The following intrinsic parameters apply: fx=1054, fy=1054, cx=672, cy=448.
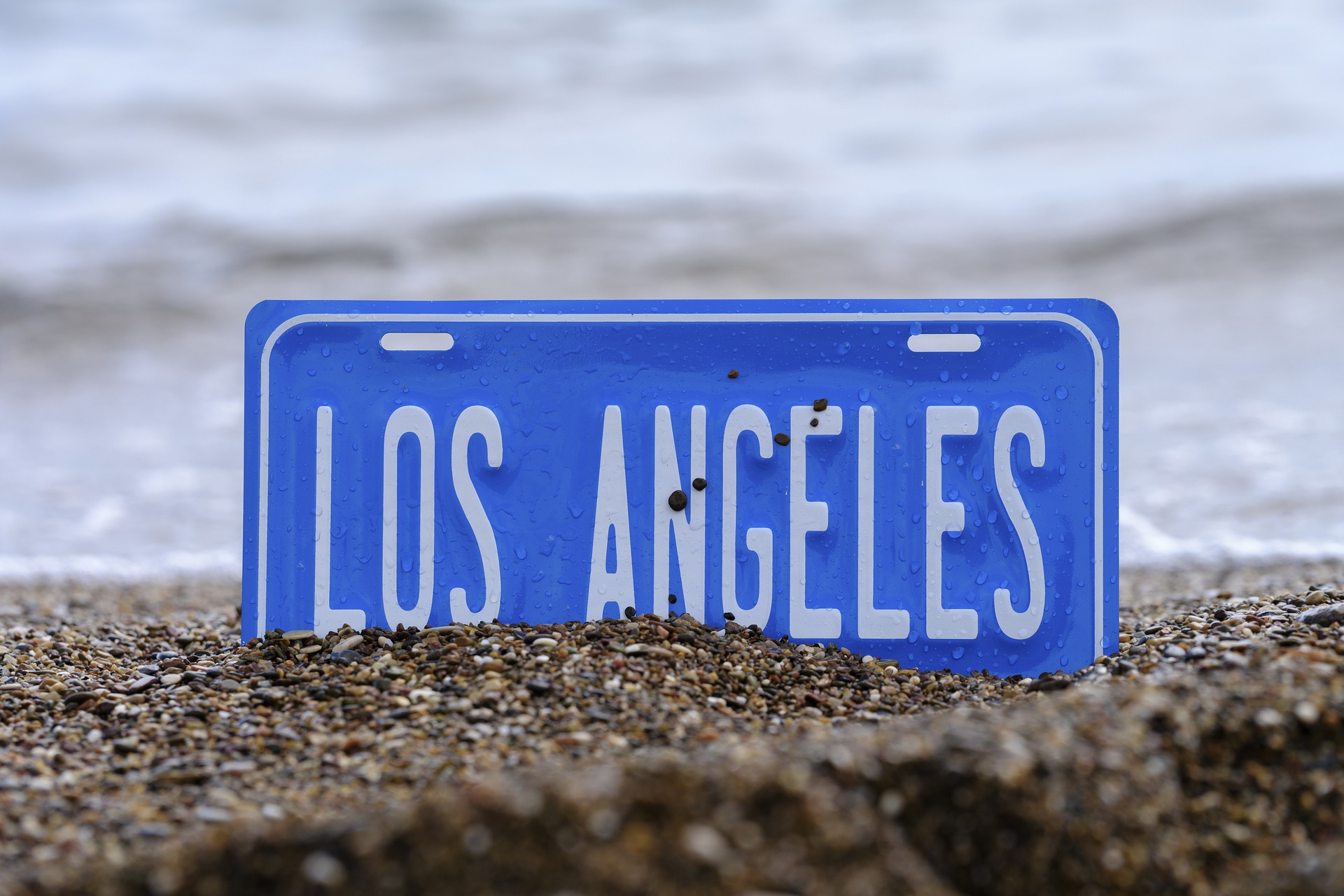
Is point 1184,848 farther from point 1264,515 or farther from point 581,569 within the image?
point 1264,515

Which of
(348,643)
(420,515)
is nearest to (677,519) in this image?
(420,515)

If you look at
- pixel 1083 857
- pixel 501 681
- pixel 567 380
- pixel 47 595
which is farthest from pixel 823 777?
pixel 47 595

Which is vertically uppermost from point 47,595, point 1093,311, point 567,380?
point 1093,311

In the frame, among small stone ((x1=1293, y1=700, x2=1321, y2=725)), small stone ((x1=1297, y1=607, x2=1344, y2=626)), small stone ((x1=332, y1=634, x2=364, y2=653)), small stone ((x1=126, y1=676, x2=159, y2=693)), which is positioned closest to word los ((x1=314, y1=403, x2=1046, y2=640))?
small stone ((x1=332, y1=634, x2=364, y2=653))

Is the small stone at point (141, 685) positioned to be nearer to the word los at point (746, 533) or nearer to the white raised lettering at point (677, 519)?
the word los at point (746, 533)

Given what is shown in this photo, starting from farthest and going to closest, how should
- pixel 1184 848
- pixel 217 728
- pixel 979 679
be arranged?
pixel 979 679, pixel 217 728, pixel 1184 848

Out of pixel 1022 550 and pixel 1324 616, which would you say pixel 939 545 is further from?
pixel 1324 616

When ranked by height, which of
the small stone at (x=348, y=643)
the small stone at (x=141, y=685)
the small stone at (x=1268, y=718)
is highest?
the small stone at (x=1268, y=718)

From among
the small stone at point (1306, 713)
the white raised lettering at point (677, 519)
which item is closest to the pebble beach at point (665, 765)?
the small stone at point (1306, 713)
